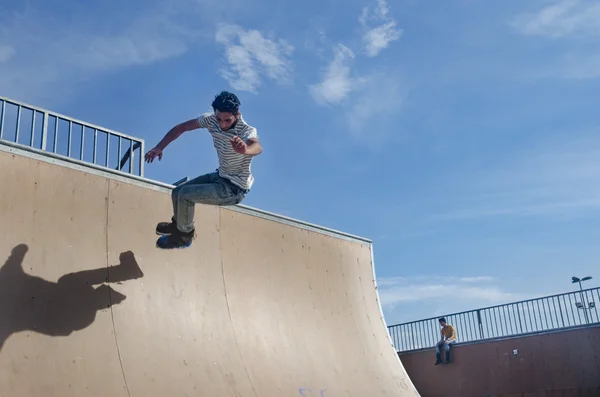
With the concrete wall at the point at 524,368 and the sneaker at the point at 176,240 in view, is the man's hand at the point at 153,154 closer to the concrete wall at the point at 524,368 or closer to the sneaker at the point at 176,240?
the sneaker at the point at 176,240

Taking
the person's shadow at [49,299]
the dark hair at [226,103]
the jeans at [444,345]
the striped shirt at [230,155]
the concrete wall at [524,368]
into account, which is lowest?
the concrete wall at [524,368]

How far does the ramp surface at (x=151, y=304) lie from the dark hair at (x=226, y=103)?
2.36 meters

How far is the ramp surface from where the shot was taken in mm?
5137

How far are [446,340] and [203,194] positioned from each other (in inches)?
388

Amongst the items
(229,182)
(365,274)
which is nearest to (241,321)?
(229,182)

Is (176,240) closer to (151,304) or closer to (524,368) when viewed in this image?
(151,304)

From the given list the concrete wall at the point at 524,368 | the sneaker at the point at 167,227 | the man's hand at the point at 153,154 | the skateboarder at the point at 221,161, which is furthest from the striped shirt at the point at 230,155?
the concrete wall at the point at 524,368

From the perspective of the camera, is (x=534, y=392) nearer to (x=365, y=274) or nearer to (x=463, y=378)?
(x=463, y=378)

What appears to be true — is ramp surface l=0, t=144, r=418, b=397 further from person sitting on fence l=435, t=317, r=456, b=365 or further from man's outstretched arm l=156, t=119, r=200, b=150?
person sitting on fence l=435, t=317, r=456, b=365

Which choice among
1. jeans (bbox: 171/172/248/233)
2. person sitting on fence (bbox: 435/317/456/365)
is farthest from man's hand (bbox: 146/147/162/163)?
person sitting on fence (bbox: 435/317/456/365)

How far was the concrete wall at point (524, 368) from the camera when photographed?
10.4 meters

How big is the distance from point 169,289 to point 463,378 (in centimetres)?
838

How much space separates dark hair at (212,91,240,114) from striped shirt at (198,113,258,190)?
0.44ft

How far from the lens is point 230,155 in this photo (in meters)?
4.79
